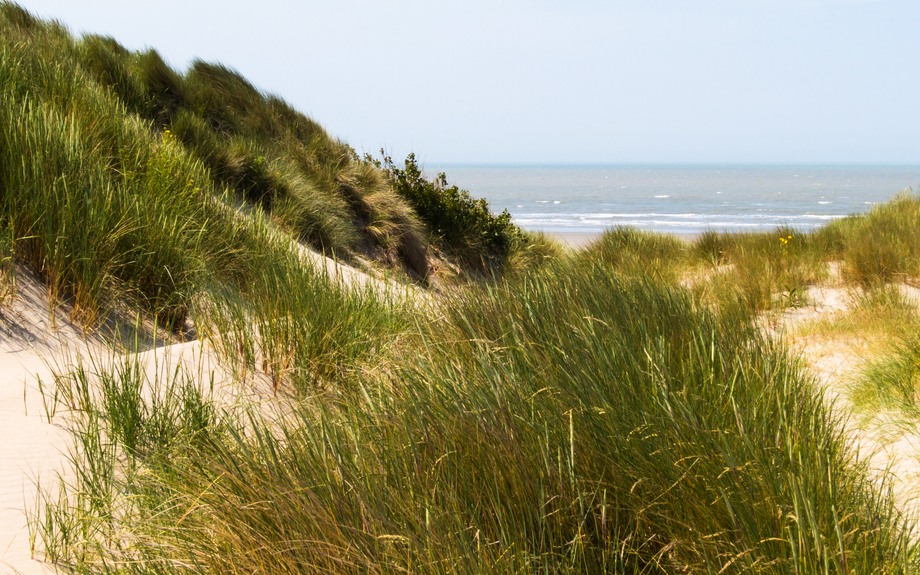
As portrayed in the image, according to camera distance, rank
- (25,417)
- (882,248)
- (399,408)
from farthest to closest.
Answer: (882,248)
(25,417)
(399,408)

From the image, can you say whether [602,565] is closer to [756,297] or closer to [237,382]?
[237,382]

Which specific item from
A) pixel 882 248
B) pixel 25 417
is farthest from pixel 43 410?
pixel 882 248

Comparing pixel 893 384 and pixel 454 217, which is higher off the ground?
pixel 454 217

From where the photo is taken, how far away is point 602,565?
4.87 ft

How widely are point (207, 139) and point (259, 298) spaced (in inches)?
192

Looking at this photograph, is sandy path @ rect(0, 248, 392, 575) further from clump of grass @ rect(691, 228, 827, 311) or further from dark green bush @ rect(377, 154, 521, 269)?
dark green bush @ rect(377, 154, 521, 269)

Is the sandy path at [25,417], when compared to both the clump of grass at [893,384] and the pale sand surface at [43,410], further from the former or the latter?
the clump of grass at [893,384]

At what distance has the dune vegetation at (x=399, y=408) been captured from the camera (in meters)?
1.51

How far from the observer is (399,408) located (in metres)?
2.01

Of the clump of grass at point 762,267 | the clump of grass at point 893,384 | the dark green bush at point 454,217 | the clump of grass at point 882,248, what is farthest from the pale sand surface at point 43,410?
the dark green bush at point 454,217

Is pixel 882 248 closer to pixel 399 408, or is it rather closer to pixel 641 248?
pixel 641 248

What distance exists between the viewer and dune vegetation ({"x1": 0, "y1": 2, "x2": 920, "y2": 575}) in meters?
1.51

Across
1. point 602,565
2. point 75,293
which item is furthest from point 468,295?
point 75,293

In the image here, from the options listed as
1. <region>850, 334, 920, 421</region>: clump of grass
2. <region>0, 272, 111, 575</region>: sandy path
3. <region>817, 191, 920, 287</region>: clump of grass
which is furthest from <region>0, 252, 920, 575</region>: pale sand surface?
<region>817, 191, 920, 287</region>: clump of grass
